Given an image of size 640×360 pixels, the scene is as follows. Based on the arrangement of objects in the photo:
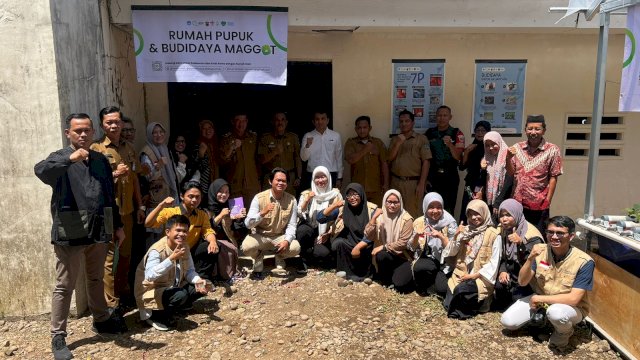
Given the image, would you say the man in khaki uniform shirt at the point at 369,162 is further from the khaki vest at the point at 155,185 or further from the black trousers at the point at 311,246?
the khaki vest at the point at 155,185

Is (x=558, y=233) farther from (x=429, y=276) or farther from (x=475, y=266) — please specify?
(x=429, y=276)

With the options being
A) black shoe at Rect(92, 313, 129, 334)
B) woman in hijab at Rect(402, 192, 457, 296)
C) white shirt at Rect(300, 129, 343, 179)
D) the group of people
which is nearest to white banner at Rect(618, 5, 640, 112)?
the group of people

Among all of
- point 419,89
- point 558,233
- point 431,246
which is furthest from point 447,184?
point 558,233

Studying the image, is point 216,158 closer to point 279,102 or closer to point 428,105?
point 279,102

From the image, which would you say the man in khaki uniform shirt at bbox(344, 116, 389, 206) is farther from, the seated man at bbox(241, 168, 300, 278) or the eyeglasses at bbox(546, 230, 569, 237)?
the eyeglasses at bbox(546, 230, 569, 237)

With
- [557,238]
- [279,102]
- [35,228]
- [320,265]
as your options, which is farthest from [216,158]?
[557,238]

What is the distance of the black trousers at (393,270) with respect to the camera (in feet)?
14.9

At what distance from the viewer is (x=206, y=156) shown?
5395 millimetres

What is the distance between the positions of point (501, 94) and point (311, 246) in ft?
10.2

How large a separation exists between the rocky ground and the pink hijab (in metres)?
1.24

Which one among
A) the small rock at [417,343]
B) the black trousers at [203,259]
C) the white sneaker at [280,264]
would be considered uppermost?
the black trousers at [203,259]

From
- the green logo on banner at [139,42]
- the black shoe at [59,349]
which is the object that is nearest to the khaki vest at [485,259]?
the black shoe at [59,349]

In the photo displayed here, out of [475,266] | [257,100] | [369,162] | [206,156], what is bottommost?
[475,266]

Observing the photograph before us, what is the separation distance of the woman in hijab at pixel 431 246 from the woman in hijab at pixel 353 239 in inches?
18.3
